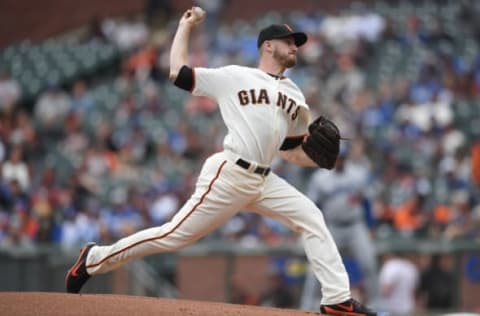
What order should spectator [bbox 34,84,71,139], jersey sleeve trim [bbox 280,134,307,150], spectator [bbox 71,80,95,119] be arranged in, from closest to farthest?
jersey sleeve trim [bbox 280,134,307,150] → spectator [bbox 34,84,71,139] → spectator [bbox 71,80,95,119]

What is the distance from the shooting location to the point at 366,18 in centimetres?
1961

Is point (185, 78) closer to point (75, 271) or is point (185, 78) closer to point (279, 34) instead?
point (279, 34)

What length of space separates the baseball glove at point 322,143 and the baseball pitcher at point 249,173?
0.09ft

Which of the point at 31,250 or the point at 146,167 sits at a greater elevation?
the point at 146,167

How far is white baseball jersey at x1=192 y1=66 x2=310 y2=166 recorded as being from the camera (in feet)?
21.1

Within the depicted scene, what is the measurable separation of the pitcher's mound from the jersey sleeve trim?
3.52 ft

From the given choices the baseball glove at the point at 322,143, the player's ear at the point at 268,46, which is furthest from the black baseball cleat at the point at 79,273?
the player's ear at the point at 268,46

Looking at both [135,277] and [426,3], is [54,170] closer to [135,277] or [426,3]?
[135,277]

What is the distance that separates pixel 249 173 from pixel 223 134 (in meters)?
9.82

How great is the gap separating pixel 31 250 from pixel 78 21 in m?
12.8

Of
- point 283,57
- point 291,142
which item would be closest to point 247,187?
point 291,142

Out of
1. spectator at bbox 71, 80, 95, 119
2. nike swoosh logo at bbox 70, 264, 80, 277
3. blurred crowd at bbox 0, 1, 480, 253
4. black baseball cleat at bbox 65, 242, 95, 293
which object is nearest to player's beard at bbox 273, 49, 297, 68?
black baseball cleat at bbox 65, 242, 95, 293

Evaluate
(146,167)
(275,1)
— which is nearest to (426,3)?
(275,1)

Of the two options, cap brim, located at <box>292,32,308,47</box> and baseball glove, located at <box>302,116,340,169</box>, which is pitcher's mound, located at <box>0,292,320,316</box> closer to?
baseball glove, located at <box>302,116,340,169</box>
